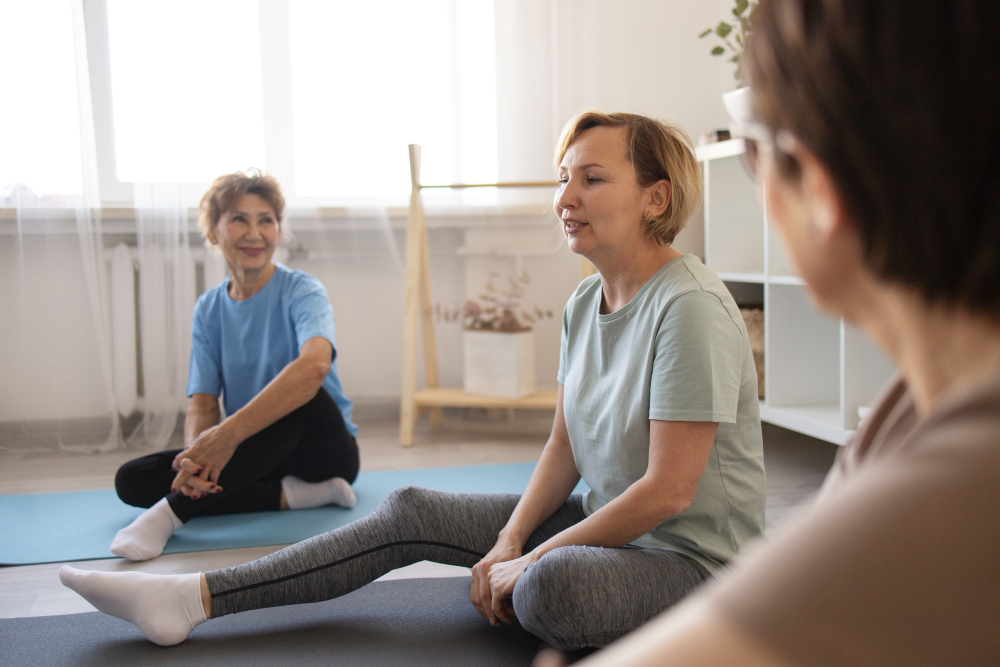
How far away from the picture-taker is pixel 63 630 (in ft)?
4.44

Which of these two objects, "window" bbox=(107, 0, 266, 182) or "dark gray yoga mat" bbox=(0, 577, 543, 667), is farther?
"window" bbox=(107, 0, 266, 182)

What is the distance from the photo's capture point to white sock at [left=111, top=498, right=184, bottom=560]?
1686 millimetres

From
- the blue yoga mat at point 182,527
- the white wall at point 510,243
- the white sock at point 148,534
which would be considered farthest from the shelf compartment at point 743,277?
the white sock at point 148,534

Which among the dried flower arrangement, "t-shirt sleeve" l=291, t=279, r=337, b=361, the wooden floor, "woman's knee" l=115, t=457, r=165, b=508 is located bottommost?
the wooden floor

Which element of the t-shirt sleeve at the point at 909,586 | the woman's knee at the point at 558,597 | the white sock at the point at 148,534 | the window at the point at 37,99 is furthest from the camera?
the window at the point at 37,99

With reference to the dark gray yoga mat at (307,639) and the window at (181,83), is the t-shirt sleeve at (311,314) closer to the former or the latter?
the dark gray yoga mat at (307,639)

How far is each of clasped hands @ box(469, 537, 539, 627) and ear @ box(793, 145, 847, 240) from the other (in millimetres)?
890

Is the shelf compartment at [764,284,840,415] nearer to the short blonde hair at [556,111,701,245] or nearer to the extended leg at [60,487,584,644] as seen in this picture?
the short blonde hair at [556,111,701,245]

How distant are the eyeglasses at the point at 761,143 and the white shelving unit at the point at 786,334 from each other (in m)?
1.84

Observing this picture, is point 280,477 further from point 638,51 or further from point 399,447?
point 638,51

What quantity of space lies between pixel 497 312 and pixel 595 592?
1.84m

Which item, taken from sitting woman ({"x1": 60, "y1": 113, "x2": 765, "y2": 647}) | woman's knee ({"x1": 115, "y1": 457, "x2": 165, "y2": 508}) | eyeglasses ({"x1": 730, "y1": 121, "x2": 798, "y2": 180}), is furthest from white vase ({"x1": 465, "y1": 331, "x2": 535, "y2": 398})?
eyeglasses ({"x1": 730, "y1": 121, "x2": 798, "y2": 180})

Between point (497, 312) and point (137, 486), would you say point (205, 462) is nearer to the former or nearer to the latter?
point (137, 486)

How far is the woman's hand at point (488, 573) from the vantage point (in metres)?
1.21
